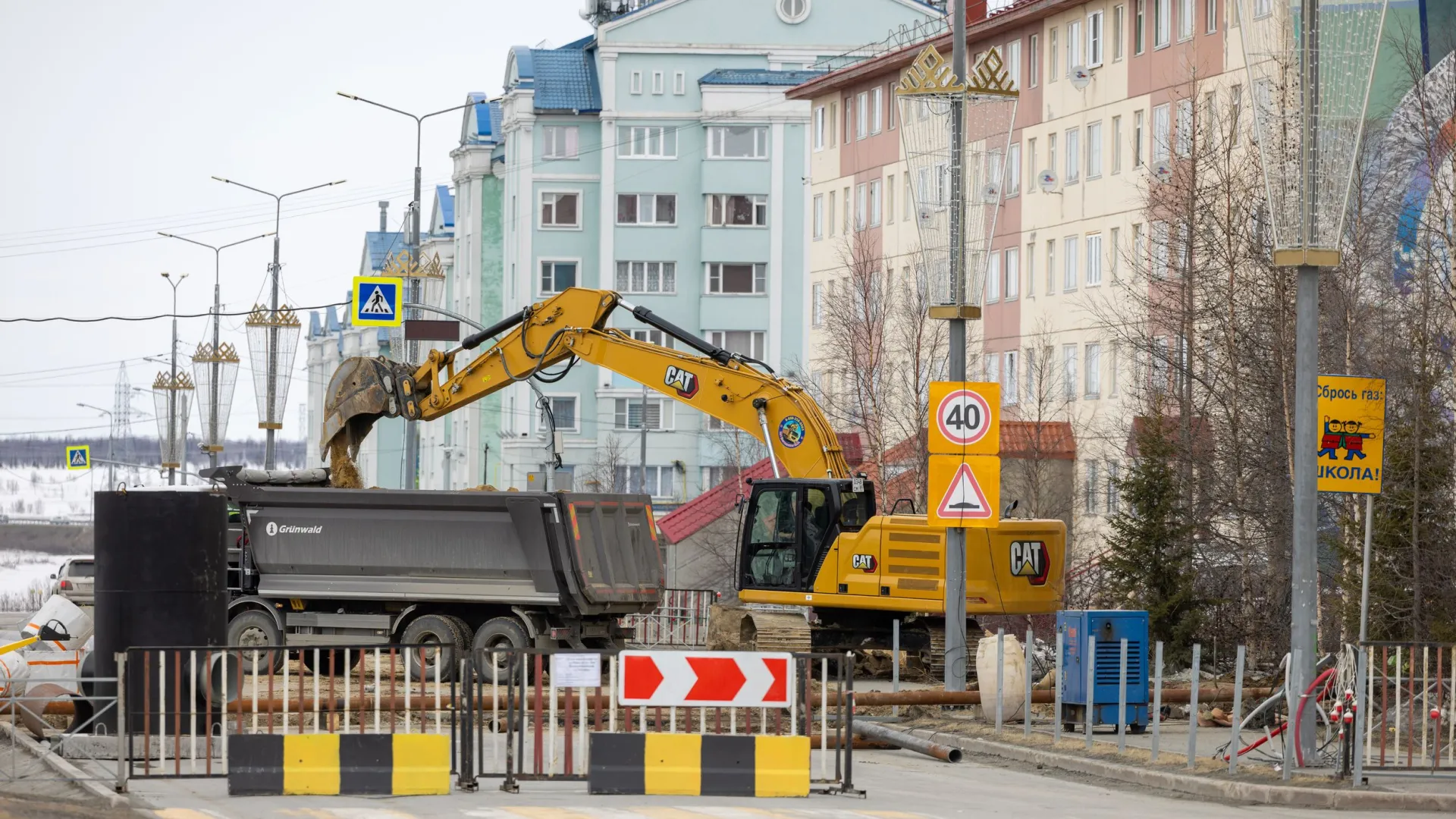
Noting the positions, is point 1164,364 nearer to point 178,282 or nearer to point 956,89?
point 956,89

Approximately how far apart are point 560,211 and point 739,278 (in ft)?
27.1

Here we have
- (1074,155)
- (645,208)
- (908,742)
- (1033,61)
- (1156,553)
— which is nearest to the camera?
(908,742)

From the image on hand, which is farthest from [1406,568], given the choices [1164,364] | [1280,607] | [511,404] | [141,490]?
[511,404]

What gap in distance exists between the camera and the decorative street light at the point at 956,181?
2284cm

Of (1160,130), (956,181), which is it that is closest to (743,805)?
(956,181)

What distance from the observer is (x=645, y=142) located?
90.2 metres

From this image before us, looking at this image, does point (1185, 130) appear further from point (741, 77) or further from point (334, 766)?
point (741, 77)

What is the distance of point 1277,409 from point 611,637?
36.1 feet

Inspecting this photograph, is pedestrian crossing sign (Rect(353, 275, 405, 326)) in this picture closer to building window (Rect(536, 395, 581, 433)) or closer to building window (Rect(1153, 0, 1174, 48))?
building window (Rect(1153, 0, 1174, 48))

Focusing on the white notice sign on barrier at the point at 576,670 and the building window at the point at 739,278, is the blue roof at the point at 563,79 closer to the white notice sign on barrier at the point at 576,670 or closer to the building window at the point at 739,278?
the building window at the point at 739,278

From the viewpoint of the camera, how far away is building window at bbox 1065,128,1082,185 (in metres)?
59.2

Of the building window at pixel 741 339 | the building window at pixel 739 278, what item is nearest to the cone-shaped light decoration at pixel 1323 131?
the building window at pixel 741 339

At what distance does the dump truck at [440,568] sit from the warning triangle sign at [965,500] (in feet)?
19.7

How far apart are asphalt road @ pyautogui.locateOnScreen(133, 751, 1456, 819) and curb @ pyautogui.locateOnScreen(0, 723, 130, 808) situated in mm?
203
